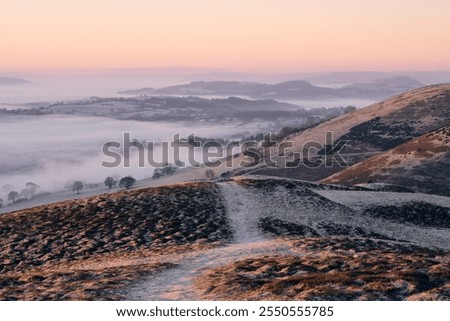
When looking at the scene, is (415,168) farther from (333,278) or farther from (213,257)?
(333,278)

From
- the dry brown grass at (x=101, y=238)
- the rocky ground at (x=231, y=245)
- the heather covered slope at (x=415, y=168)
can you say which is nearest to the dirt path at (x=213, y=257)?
the rocky ground at (x=231, y=245)

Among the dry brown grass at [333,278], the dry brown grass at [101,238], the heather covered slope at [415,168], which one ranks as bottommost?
the heather covered slope at [415,168]

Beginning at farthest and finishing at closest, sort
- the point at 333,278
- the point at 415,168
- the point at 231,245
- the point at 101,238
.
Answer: the point at 415,168, the point at 101,238, the point at 231,245, the point at 333,278

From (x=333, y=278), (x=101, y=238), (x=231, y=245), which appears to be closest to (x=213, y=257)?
(x=231, y=245)

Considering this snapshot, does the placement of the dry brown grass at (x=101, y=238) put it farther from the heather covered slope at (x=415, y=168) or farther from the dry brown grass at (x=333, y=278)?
the heather covered slope at (x=415, y=168)

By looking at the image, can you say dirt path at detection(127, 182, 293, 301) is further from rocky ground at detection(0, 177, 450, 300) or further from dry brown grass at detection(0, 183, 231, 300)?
dry brown grass at detection(0, 183, 231, 300)

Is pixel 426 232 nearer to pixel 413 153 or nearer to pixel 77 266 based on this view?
pixel 77 266
